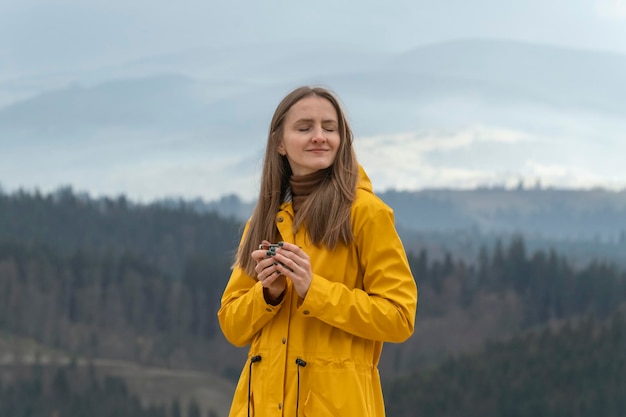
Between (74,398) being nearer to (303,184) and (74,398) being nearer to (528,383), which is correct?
(528,383)

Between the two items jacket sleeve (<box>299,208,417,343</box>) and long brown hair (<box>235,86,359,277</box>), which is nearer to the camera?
jacket sleeve (<box>299,208,417,343</box>)

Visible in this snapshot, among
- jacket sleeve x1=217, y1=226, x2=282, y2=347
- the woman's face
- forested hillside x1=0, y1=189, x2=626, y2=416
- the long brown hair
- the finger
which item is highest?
the woman's face

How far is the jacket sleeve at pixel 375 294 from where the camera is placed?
4961mm

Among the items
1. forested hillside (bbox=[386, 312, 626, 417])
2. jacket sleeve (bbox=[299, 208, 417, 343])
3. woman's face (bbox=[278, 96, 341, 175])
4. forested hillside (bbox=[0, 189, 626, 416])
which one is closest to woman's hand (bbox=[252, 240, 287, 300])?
jacket sleeve (bbox=[299, 208, 417, 343])

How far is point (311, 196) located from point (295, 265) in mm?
453

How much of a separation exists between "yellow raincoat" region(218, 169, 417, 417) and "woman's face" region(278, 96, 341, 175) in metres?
0.22

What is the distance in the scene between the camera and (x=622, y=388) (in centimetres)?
14900

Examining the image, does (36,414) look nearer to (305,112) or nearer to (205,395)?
(205,395)

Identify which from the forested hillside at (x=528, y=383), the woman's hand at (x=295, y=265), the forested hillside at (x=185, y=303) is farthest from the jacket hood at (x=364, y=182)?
the forested hillside at (x=185, y=303)

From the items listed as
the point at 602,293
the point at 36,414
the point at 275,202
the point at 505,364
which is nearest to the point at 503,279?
the point at 602,293

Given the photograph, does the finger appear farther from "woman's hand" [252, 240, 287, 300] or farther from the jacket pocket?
the jacket pocket

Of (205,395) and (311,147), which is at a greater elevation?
(311,147)

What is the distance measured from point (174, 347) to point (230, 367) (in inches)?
594

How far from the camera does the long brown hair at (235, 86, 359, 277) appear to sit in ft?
16.9
